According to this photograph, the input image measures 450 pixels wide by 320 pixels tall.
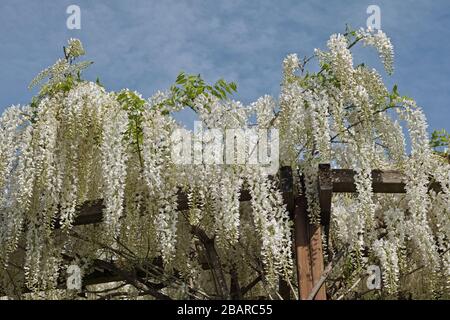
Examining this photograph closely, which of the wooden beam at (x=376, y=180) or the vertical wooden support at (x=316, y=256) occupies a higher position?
the wooden beam at (x=376, y=180)

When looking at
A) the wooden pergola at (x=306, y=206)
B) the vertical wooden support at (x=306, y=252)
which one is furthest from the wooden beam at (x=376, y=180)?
the vertical wooden support at (x=306, y=252)

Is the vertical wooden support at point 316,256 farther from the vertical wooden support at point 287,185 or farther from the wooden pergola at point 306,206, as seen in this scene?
the vertical wooden support at point 287,185

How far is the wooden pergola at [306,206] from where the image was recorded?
17.3 ft

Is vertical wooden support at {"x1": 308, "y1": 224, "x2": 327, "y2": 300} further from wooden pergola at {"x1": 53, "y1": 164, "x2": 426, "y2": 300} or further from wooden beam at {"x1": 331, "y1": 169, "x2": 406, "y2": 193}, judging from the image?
wooden beam at {"x1": 331, "y1": 169, "x2": 406, "y2": 193}

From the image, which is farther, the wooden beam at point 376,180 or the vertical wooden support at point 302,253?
the wooden beam at point 376,180

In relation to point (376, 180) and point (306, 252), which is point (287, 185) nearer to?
point (306, 252)

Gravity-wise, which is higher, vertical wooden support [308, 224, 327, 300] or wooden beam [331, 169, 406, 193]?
wooden beam [331, 169, 406, 193]

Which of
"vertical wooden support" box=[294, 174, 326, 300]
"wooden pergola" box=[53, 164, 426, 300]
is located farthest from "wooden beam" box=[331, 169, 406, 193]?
"vertical wooden support" box=[294, 174, 326, 300]

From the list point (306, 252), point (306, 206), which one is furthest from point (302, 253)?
point (306, 206)

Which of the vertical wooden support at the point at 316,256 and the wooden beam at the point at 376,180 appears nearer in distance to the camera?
the vertical wooden support at the point at 316,256

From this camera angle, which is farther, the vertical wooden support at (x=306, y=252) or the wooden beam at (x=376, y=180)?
the wooden beam at (x=376, y=180)

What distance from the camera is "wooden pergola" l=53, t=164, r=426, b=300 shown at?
5.26 metres

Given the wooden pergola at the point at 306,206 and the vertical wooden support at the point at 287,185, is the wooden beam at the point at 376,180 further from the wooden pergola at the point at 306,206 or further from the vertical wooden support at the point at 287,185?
the vertical wooden support at the point at 287,185
